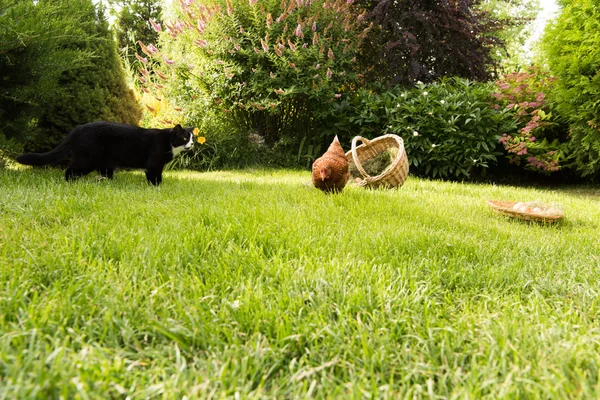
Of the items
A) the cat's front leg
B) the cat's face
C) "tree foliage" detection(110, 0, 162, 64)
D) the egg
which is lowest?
the cat's front leg

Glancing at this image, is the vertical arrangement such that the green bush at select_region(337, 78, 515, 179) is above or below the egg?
above

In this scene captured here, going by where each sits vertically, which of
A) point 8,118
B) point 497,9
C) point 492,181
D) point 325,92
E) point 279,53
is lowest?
point 492,181

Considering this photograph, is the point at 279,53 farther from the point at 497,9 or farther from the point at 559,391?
the point at 497,9

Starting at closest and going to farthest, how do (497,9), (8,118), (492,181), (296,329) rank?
(296,329) < (8,118) < (492,181) < (497,9)

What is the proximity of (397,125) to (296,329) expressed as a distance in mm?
5236

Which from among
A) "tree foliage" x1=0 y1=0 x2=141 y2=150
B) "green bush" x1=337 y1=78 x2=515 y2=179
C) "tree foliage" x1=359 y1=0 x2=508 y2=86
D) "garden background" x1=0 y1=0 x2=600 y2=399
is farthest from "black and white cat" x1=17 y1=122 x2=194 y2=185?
"tree foliage" x1=359 y1=0 x2=508 y2=86

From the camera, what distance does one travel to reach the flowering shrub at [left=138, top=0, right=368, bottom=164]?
612 centimetres

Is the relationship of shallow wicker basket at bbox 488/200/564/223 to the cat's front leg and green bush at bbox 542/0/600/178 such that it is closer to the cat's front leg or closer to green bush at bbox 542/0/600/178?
the cat's front leg

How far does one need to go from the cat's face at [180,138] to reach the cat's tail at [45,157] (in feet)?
2.80

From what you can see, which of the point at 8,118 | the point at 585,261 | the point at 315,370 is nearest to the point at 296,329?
the point at 315,370

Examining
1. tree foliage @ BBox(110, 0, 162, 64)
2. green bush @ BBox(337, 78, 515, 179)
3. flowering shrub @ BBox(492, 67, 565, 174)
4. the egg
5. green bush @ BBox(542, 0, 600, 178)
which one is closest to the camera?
the egg

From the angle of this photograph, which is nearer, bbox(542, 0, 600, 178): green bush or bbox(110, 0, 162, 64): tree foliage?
bbox(542, 0, 600, 178): green bush

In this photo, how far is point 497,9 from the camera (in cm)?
1984

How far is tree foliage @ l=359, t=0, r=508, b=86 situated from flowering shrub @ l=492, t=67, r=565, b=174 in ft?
5.18
